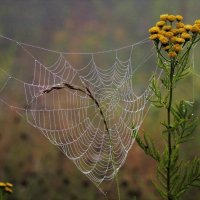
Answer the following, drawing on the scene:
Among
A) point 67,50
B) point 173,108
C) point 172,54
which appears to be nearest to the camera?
point 172,54

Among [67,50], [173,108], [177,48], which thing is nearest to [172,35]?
[177,48]

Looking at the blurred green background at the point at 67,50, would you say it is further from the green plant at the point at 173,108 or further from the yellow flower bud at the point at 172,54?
the yellow flower bud at the point at 172,54

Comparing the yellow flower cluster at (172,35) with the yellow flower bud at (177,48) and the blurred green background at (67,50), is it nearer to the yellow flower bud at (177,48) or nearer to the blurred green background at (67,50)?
the yellow flower bud at (177,48)

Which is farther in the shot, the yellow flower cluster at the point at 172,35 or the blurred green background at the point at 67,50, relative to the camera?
the blurred green background at the point at 67,50

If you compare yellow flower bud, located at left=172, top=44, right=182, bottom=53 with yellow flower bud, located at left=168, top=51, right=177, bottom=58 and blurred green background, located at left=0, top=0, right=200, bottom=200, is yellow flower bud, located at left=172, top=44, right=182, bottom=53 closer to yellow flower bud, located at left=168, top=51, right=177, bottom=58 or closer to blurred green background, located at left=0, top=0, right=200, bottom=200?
yellow flower bud, located at left=168, top=51, right=177, bottom=58

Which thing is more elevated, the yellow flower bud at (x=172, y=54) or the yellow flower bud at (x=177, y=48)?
the yellow flower bud at (x=177, y=48)

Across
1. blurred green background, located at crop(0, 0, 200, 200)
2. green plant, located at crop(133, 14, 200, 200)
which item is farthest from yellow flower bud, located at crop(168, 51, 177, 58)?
blurred green background, located at crop(0, 0, 200, 200)

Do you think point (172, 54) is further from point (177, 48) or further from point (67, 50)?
point (67, 50)

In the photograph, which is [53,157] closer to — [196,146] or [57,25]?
[196,146]

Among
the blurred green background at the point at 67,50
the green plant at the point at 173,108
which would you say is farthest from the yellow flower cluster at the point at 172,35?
the blurred green background at the point at 67,50
